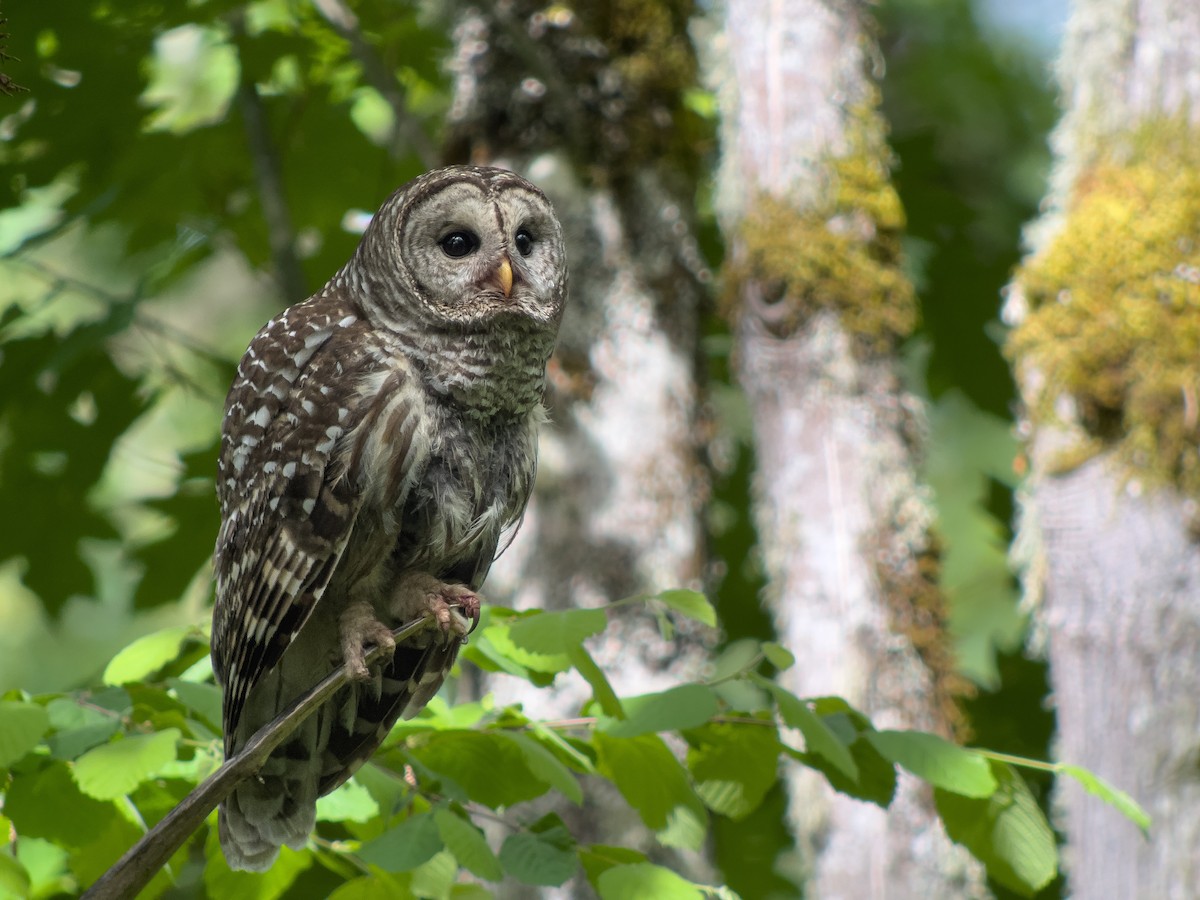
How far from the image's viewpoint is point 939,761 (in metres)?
2.26

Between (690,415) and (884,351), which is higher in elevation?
(884,351)

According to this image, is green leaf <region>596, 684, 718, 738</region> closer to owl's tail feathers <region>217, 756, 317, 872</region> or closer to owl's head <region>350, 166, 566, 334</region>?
owl's tail feathers <region>217, 756, 317, 872</region>

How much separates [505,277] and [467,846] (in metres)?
1.03

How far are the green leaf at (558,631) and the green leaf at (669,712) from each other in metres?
0.17

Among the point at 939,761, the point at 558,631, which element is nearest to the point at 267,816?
the point at 558,631

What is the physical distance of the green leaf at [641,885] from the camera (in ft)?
6.87

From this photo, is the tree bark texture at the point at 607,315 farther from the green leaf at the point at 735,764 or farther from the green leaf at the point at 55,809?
the green leaf at the point at 55,809

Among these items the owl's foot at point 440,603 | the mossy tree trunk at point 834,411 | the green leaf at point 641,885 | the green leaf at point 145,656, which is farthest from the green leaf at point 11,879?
the mossy tree trunk at point 834,411

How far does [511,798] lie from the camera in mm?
2314

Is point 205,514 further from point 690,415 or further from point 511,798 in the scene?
point 511,798

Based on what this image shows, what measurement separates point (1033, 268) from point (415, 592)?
2.39m

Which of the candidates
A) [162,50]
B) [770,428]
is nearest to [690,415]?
[770,428]

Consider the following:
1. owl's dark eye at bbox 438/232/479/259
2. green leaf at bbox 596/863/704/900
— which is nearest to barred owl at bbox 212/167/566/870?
owl's dark eye at bbox 438/232/479/259

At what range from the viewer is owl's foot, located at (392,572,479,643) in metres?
2.24
